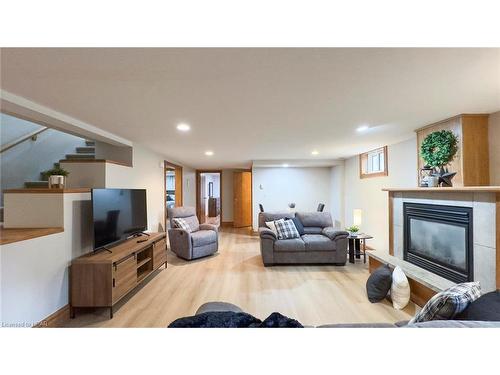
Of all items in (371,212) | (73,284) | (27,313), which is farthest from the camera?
(371,212)

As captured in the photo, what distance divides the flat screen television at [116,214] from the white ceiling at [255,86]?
883 mm

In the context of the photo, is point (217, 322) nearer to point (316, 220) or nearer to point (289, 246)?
point (289, 246)

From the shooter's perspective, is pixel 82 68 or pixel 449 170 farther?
pixel 449 170

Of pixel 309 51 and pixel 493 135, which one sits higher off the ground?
pixel 309 51

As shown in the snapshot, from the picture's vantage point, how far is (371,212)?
15.8 feet

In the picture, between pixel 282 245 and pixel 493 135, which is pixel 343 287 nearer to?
pixel 282 245

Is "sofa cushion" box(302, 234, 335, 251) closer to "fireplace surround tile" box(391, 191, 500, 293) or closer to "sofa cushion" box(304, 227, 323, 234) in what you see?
"sofa cushion" box(304, 227, 323, 234)

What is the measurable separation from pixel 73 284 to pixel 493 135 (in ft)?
15.9

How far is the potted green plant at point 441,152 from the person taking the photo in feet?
8.50

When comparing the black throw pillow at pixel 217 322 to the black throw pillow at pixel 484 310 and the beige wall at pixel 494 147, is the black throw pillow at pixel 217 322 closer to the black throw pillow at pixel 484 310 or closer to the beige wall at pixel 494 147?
the black throw pillow at pixel 484 310

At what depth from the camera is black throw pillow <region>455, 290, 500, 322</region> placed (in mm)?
1100

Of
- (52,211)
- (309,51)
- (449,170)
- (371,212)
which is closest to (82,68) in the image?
(309,51)

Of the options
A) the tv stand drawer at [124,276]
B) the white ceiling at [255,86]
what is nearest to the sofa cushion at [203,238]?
the tv stand drawer at [124,276]

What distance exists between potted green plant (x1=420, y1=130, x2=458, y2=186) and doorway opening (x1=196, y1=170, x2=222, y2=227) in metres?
6.70
